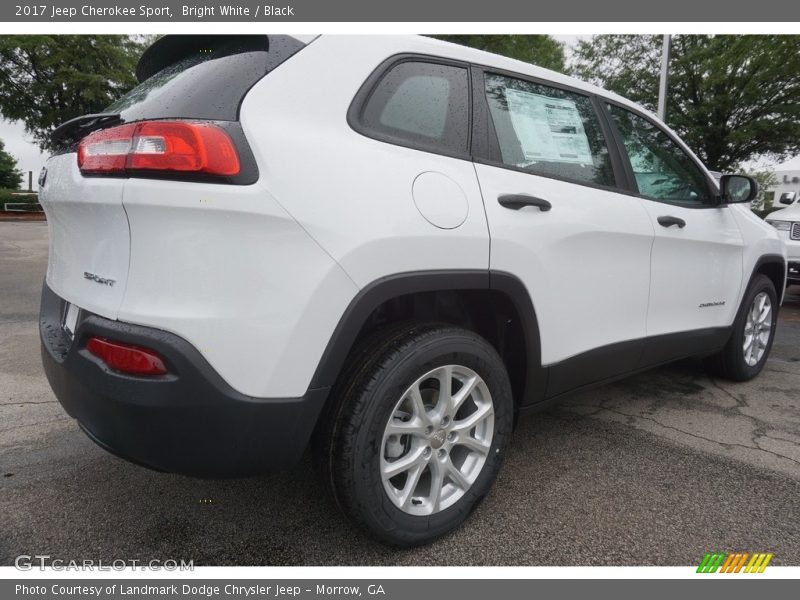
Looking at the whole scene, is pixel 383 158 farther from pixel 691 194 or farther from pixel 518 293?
pixel 691 194

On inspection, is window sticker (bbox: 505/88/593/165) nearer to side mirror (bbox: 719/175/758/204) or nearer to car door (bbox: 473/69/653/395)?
car door (bbox: 473/69/653/395)

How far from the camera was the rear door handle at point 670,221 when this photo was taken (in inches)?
112

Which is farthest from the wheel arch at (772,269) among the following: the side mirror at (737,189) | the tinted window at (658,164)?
the tinted window at (658,164)

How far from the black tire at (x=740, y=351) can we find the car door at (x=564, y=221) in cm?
133

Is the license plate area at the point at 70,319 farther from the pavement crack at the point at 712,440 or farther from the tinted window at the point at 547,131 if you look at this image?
the pavement crack at the point at 712,440

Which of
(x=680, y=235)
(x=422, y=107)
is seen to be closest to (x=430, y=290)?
(x=422, y=107)

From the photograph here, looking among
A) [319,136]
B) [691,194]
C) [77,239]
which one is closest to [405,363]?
[319,136]

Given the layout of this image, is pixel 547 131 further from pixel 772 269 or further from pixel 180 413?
pixel 772 269

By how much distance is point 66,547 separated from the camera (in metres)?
1.96

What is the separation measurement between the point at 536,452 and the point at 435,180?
1522mm

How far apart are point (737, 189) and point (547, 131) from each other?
170 cm

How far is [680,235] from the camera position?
298cm

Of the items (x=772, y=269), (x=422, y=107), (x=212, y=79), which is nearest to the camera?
(x=212, y=79)

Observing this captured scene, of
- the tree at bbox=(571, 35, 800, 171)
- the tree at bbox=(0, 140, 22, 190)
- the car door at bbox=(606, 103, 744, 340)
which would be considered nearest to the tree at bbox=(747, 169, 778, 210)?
the tree at bbox=(571, 35, 800, 171)
